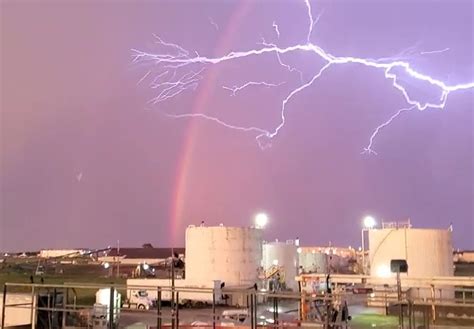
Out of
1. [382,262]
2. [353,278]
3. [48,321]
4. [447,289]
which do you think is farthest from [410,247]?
[48,321]

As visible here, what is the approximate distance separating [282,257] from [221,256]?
7178mm

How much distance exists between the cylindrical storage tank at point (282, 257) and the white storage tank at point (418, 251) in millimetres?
10211

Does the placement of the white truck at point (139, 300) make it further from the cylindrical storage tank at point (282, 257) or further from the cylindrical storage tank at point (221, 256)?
the cylindrical storage tank at point (282, 257)

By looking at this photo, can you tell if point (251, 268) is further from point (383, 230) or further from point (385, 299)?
point (385, 299)

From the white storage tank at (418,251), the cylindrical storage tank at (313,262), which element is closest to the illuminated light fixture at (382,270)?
the white storage tank at (418,251)

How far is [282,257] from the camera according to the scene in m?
49.9

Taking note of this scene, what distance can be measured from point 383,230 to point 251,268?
10.5 m

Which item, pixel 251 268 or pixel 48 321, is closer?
pixel 48 321

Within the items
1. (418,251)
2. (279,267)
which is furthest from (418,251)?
(279,267)

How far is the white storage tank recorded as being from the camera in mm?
39031

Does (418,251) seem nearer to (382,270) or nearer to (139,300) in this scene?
(382,270)

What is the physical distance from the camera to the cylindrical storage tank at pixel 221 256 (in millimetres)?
44562

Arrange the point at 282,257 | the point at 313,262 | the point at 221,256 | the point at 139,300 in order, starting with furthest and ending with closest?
the point at 313,262
the point at 282,257
the point at 221,256
the point at 139,300

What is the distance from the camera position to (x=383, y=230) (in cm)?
Answer: 4059
